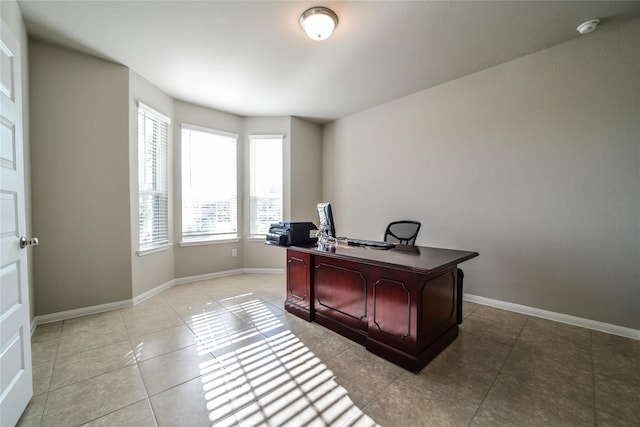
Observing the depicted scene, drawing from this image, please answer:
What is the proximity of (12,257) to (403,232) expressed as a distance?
3.30 meters

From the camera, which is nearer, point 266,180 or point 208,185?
point 208,185

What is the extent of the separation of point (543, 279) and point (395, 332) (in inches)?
77.1

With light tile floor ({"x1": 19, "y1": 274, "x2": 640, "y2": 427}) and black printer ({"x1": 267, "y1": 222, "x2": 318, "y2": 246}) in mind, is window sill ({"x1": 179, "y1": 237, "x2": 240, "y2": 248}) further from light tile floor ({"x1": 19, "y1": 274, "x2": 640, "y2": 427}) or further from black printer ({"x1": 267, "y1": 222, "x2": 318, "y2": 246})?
black printer ({"x1": 267, "y1": 222, "x2": 318, "y2": 246})

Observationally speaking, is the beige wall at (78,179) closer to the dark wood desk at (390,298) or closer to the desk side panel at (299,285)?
the desk side panel at (299,285)

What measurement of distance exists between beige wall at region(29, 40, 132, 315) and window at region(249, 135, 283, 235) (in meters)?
1.93

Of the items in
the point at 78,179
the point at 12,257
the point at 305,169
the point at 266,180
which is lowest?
the point at 12,257

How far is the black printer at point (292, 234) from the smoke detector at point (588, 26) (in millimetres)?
3131

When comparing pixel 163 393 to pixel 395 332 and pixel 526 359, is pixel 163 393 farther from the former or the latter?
pixel 526 359

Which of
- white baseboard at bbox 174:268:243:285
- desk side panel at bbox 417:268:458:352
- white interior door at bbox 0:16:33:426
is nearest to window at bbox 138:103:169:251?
white baseboard at bbox 174:268:243:285

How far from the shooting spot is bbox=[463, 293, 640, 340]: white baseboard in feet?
7.57

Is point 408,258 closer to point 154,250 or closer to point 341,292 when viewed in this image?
point 341,292

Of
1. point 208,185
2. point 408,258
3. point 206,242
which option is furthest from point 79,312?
point 408,258

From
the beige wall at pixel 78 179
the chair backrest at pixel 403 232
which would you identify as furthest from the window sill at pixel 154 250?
the chair backrest at pixel 403 232

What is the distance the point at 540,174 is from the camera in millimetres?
2689
